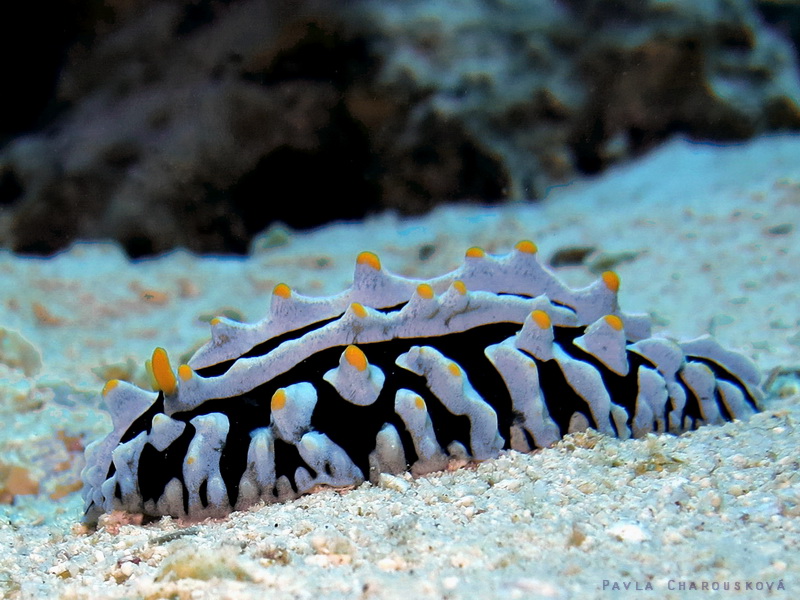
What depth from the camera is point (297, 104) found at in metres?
6.44

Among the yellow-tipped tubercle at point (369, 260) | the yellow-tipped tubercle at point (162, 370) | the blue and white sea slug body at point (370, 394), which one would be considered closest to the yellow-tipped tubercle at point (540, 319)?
the blue and white sea slug body at point (370, 394)

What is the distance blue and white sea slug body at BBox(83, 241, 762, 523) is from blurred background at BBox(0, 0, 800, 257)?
4.39 metres

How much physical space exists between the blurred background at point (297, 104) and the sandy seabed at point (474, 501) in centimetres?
148

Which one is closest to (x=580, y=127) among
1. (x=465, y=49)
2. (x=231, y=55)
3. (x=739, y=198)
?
(x=465, y=49)

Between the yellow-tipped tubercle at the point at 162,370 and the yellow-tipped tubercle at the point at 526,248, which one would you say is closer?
the yellow-tipped tubercle at the point at 162,370

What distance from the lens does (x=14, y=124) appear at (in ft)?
23.0

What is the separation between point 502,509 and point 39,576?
52.0 inches

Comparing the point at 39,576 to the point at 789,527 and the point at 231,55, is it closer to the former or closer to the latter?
the point at 789,527

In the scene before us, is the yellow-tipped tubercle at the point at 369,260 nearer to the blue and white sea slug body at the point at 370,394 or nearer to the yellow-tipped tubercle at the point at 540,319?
the blue and white sea slug body at the point at 370,394

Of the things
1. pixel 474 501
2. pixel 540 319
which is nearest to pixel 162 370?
pixel 474 501

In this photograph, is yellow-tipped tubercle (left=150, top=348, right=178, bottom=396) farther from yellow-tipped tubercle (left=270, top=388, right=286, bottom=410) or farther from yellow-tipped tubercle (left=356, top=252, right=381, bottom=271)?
yellow-tipped tubercle (left=356, top=252, right=381, bottom=271)

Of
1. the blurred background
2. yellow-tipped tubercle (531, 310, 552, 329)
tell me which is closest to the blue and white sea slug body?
yellow-tipped tubercle (531, 310, 552, 329)

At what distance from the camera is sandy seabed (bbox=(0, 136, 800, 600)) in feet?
4.94

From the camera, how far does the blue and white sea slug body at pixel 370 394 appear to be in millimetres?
2070
